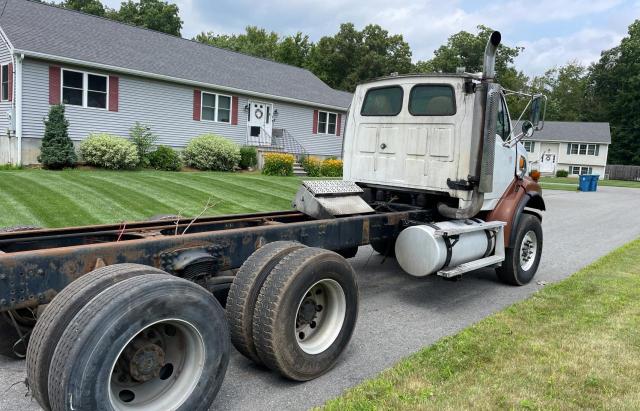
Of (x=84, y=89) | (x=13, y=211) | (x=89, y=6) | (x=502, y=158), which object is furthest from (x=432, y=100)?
(x=89, y=6)

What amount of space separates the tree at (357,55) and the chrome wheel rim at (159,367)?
54.6m

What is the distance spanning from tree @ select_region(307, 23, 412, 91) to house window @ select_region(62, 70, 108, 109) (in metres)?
39.7

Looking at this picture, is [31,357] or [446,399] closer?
[31,357]

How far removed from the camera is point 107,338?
262 cm

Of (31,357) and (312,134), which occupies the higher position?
(312,134)

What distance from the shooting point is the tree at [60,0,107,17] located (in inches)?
2147

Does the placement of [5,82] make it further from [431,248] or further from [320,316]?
[320,316]

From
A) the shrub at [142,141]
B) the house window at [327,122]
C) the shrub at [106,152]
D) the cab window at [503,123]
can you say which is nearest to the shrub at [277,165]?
the shrub at [142,141]

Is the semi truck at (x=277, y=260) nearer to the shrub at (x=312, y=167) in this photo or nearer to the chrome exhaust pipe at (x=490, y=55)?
the chrome exhaust pipe at (x=490, y=55)

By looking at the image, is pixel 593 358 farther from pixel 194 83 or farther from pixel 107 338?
pixel 194 83

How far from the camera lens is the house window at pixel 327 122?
28469mm

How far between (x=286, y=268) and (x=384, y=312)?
227 centimetres

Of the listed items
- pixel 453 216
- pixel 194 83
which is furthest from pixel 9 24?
pixel 453 216

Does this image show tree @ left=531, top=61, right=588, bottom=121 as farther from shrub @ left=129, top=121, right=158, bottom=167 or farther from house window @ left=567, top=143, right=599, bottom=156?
shrub @ left=129, top=121, right=158, bottom=167
